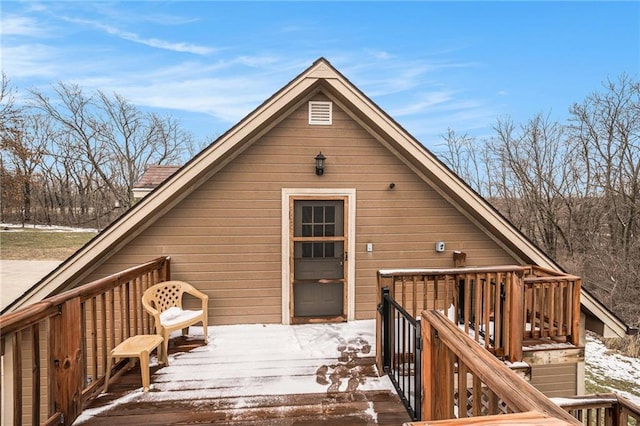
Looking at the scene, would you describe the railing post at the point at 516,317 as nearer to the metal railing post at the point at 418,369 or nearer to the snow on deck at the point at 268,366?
the snow on deck at the point at 268,366

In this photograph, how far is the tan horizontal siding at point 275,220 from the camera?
5168mm

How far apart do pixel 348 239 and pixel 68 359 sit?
3.65 m

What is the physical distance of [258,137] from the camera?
523 cm

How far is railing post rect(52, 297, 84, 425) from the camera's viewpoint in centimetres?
263

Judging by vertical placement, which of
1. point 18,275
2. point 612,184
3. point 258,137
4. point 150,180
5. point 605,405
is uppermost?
point 258,137

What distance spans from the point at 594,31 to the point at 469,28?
246 inches

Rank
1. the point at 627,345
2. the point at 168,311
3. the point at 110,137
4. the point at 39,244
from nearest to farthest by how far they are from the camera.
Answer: the point at 168,311, the point at 627,345, the point at 39,244, the point at 110,137

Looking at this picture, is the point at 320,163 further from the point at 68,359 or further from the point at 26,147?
the point at 26,147

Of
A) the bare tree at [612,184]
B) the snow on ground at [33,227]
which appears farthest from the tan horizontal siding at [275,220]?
the snow on ground at [33,227]

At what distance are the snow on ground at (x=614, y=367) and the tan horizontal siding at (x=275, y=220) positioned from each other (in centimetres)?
722

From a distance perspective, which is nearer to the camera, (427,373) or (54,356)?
(427,373)

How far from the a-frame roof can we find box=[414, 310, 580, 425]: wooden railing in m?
3.22

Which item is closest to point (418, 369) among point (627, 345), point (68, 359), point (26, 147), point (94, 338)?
point (68, 359)

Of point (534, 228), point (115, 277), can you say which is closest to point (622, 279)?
point (534, 228)
